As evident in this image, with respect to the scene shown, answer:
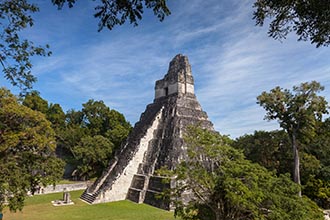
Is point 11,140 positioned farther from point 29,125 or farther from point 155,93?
point 155,93

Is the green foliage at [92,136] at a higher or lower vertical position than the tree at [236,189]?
higher

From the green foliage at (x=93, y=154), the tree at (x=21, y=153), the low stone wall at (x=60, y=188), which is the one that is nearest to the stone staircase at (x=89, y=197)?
the low stone wall at (x=60, y=188)

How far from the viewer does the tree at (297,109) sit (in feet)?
50.5

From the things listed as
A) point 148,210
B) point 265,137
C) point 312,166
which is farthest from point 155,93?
point 312,166

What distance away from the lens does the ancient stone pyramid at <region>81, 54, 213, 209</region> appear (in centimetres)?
1534

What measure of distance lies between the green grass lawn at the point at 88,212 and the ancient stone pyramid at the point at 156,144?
907 millimetres

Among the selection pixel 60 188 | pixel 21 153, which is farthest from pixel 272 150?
pixel 60 188

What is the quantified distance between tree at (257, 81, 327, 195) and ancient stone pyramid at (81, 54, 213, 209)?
201 inches

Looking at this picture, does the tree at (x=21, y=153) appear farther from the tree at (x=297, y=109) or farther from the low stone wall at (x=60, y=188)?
the tree at (x=297, y=109)

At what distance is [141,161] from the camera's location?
1775cm

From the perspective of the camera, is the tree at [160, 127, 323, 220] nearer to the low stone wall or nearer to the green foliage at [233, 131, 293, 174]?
the green foliage at [233, 131, 293, 174]

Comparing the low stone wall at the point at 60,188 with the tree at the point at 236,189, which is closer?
the tree at the point at 236,189

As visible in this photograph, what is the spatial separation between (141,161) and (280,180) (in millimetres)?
12100

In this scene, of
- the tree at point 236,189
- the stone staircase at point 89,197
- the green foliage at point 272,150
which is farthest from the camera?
the green foliage at point 272,150
